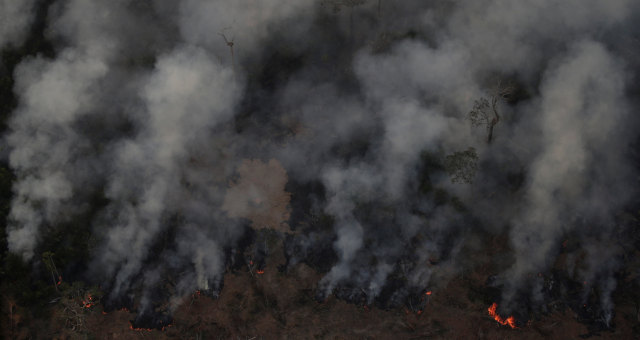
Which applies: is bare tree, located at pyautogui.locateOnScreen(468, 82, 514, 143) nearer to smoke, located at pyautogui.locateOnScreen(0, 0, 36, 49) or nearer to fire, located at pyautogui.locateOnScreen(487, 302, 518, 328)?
fire, located at pyautogui.locateOnScreen(487, 302, 518, 328)

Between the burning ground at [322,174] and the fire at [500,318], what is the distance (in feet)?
0.50

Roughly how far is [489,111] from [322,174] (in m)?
10.6

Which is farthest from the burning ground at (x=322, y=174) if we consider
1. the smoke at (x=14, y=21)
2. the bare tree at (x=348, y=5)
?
the bare tree at (x=348, y=5)

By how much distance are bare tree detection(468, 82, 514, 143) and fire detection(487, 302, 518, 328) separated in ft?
29.9

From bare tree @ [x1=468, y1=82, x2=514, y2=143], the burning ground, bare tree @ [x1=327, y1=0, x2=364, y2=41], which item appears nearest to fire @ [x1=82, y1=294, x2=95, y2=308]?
the burning ground

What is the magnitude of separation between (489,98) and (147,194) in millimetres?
20642

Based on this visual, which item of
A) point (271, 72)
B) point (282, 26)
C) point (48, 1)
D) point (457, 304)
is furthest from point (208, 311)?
point (48, 1)

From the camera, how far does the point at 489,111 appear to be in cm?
2736

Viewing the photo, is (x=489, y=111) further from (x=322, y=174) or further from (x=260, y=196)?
(x=260, y=196)

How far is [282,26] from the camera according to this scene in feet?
105

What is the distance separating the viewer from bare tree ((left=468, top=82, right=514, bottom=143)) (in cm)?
2500

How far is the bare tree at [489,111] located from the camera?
2500 cm

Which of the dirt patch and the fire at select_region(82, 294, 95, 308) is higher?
the dirt patch

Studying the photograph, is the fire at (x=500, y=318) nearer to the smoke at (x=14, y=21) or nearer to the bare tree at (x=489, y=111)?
the bare tree at (x=489, y=111)
